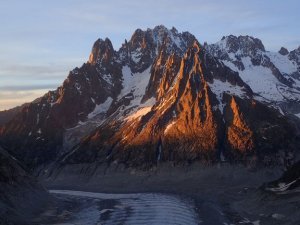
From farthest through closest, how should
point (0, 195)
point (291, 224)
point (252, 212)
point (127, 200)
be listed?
point (127, 200)
point (252, 212)
point (0, 195)
point (291, 224)

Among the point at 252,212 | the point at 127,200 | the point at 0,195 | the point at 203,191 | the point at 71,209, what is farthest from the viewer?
the point at 203,191

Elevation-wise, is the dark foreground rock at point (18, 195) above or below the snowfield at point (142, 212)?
above

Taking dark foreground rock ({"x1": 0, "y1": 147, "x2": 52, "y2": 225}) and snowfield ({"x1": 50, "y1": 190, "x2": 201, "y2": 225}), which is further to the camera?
snowfield ({"x1": 50, "y1": 190, "x2": 201, "y2": 225})

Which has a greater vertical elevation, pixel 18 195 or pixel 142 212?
pixel 18 195

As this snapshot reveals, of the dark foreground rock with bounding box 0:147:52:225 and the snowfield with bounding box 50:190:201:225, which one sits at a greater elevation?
the dark foreground rock with bounding box 0:147:52:225

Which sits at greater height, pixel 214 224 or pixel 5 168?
pixel 5 168

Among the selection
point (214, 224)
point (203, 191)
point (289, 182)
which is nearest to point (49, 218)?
point (214, 224)

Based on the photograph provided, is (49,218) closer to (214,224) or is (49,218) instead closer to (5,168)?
(5,168)

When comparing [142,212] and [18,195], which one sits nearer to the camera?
[18,195]

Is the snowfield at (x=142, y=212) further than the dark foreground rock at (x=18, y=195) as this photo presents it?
Yes

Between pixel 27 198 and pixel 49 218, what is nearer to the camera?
pixel 49 218

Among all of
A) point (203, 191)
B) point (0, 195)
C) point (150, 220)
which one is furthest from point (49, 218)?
point (203, 191)
